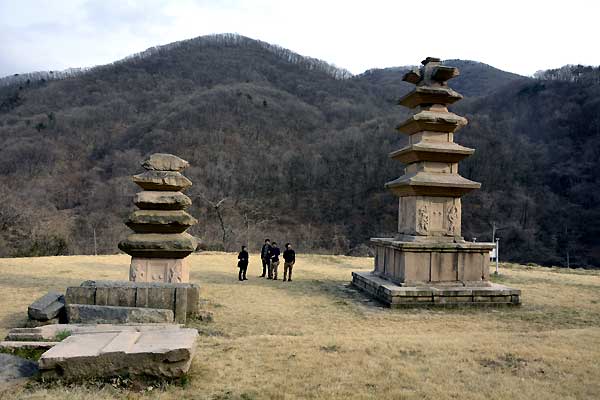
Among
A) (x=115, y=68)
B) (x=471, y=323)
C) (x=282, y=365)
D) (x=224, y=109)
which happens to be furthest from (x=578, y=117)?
(x=115, y=68)

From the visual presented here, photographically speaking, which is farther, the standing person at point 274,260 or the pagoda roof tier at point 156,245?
the standing person at point 274,260

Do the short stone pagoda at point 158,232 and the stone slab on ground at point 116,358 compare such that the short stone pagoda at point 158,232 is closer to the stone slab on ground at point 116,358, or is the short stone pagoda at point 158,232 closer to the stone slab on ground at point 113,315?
the stone slab on ground at point 113,315

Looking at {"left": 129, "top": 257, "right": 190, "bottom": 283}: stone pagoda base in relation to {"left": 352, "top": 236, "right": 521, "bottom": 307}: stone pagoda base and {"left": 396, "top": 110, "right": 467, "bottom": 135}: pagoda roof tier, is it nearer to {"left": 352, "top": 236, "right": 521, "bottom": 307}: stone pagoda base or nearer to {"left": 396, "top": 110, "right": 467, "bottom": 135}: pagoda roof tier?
{"left": 352, "top": 236, "right": 521, "bottom": 307}: stone pagoda base

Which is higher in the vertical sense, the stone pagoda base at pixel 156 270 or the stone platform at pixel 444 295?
the stone pagoda base at pixel 156 270

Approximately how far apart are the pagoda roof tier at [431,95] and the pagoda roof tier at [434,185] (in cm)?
224

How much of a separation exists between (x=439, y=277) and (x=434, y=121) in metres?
4.43

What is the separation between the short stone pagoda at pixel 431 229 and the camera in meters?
12.1

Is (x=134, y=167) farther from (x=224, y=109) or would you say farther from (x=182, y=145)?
(x=224, y=109)

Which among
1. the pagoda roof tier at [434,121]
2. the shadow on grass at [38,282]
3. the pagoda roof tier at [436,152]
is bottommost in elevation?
the shadow on grass at [38,282]

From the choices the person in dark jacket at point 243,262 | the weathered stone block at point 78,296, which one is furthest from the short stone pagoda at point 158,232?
the person in dark jacket at point 243,262

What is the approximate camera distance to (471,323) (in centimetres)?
1001

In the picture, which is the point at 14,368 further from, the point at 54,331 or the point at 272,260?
the point at 272,260

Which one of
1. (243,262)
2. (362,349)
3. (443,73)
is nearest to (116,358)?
(362,349)

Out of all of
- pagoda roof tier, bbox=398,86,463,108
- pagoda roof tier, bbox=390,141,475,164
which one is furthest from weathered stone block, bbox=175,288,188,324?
pagoda roof tier, bbox=398,86,463,108
